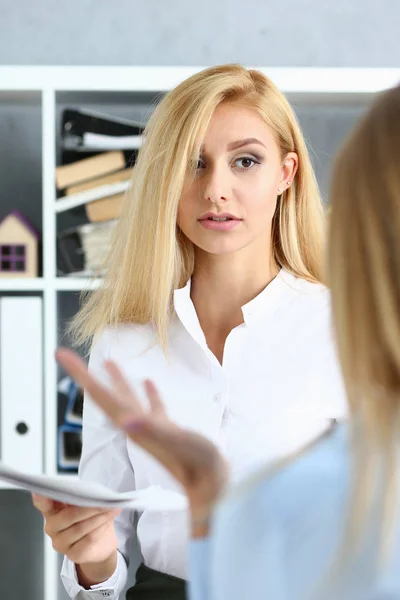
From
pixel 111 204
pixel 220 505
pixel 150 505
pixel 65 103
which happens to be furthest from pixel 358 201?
pixel 65 103

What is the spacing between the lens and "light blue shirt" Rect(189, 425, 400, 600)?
473 mm

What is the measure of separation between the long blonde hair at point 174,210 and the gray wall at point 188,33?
1.10 metres

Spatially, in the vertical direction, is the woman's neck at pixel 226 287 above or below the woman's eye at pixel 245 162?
below

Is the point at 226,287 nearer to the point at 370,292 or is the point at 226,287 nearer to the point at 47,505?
the point at 47,505

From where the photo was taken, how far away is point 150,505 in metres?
0.93

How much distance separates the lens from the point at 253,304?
5.18 feet

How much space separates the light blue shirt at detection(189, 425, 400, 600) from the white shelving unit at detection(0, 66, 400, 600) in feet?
5.80

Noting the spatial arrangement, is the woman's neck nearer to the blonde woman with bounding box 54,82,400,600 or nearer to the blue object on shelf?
the blue object on shelf

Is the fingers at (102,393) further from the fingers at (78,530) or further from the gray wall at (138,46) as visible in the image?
the gray wall at (138,46)

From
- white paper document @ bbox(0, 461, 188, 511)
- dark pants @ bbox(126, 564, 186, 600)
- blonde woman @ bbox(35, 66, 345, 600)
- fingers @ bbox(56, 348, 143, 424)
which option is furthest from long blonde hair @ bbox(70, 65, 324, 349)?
fingers @ bbox(56, 348, 143, 424)

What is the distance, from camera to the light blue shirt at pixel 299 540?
0.47 meters

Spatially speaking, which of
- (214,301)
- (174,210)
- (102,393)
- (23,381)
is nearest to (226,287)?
(214,301)

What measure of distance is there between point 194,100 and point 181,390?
0.53 meters

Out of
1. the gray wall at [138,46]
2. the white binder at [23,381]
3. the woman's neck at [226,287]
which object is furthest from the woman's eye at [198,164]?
the gray wall at [138,46]
